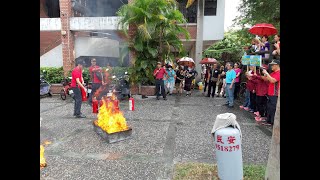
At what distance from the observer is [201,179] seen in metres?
3.89

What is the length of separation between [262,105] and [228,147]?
4983 millimetres

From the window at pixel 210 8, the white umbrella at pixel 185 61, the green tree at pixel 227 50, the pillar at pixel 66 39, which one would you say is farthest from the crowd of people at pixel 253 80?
the window at pixel 210 8

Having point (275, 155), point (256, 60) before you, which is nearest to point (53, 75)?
point (256, 60)

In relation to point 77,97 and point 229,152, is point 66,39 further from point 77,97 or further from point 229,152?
point 229,152

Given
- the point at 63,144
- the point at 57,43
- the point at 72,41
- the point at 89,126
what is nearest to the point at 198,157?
the point at 63,144

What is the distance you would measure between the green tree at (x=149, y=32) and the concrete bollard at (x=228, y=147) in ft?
27.2

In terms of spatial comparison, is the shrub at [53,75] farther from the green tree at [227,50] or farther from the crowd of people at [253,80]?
the green tree at [227,50]

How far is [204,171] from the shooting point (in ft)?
13.6

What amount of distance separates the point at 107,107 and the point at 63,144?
52.0 inches

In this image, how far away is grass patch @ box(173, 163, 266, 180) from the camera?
394cm

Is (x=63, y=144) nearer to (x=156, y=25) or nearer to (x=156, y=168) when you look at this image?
(x=156, y=168)

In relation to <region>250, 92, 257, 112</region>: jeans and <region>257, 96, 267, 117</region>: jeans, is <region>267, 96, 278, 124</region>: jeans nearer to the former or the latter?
<region>257, 96, 267, 117</region>: jeans

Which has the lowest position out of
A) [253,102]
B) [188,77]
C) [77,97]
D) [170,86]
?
[253,102]

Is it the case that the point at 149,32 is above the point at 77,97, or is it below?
above
